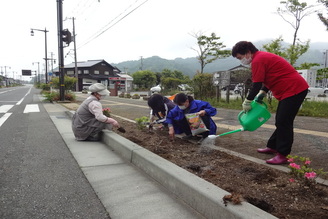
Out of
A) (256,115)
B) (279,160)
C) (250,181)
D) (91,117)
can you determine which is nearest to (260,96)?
(256,115)

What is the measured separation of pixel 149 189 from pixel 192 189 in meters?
0.62

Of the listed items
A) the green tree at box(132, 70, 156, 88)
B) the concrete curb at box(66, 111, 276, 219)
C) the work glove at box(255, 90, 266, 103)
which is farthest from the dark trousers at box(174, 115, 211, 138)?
the green tree at box(132, 70, 156, 88)

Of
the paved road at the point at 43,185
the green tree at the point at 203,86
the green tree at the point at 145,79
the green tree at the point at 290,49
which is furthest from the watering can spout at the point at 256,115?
the green tree at the point at 145,79

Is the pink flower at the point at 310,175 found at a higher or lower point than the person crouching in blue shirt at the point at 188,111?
lower

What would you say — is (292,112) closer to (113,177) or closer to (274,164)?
(274,164)

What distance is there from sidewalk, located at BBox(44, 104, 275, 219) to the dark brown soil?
143 mm

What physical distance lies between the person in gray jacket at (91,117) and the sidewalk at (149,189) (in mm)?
1009

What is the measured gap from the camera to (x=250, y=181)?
92.8 inches

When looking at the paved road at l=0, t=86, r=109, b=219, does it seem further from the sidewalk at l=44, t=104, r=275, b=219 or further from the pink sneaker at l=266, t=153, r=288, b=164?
the pink sneaker at l=266, t=153, r=288, b=164

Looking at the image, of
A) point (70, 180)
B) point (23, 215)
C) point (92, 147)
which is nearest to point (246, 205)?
point (23, 215)

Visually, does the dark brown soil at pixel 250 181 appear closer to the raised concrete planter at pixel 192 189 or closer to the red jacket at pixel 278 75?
the raised concrete planter at pixel 192 189

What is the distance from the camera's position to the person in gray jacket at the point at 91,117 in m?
4.41

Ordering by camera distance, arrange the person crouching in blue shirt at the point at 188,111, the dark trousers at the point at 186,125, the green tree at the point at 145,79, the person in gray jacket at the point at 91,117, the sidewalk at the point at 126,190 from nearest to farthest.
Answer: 1. the sidewalk at the point at 126,190
2. the person crouching in blue shirt at the point at 188,111
3. the dark trousers at the point at 186,125
4. the person in gray jacket at the point at 91,117
5. the green tree at the point at 145,79

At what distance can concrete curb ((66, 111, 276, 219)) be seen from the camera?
165 cm
